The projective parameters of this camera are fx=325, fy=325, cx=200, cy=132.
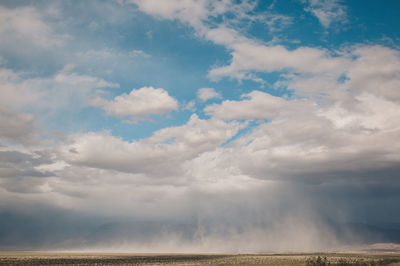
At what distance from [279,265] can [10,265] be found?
71.9 meters

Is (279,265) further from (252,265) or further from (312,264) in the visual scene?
(312,264)

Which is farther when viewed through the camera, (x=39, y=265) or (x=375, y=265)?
(x=39, y=265)

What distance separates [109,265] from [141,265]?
9.53 meters

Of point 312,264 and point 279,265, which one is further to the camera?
point 279,265

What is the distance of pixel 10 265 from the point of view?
8719 centimetres

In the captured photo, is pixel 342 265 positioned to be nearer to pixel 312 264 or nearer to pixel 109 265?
pixel 312 264

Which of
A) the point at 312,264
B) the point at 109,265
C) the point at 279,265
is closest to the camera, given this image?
the point at 312,264

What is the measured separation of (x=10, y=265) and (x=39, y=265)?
7091 mm

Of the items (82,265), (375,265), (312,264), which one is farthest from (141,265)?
(375,265)

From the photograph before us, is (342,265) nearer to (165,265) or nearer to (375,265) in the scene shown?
(375,265)

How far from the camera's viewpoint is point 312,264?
74.8m

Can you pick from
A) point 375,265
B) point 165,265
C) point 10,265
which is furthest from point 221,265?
point 10,265

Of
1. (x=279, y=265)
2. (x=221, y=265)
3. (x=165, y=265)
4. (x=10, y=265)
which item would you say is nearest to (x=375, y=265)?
(x=279, y=265)

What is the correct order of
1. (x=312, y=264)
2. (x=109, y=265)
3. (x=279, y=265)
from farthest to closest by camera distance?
(x=109, y=265)
(x=279, y=265)
(x=312, y=264)
